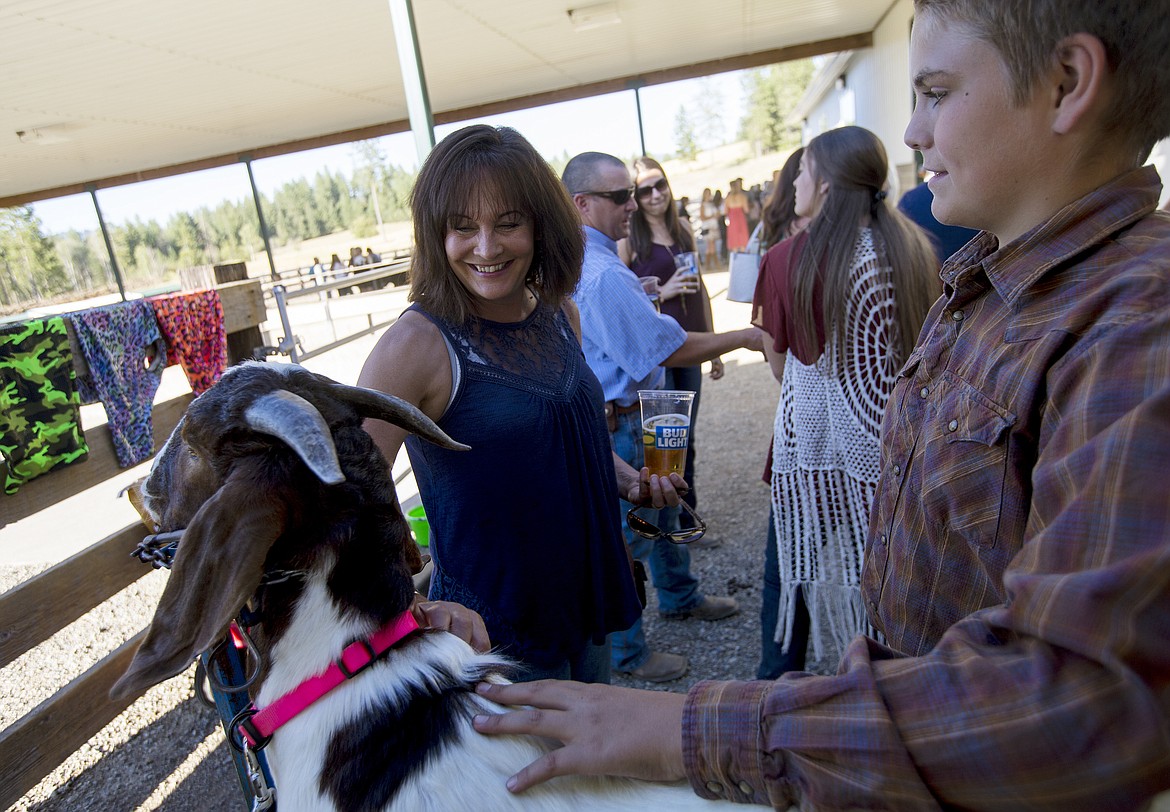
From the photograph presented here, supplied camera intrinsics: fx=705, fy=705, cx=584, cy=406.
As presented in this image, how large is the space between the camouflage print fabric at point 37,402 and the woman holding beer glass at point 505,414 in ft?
8.34

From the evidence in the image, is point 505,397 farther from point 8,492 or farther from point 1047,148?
point 8,492

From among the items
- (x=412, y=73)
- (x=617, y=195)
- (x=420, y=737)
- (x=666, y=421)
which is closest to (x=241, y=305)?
(x=412, y=73)

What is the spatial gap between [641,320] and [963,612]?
2.59m

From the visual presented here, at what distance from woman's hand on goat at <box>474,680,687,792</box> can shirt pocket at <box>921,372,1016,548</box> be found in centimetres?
52

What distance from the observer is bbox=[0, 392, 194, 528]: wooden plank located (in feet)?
11.3

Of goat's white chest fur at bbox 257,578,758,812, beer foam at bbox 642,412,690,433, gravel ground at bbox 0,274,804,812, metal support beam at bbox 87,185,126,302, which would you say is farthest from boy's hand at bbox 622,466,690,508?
metal support beam at bbox 87,185,126,302

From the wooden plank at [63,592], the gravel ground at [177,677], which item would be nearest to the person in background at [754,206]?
the gravel ground at [177,677]

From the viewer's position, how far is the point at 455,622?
5.90 ft

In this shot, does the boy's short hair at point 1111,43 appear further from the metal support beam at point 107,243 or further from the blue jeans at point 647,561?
the metal support beam at point 107,243

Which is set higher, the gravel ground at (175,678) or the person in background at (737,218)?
the person in background at (737,218)

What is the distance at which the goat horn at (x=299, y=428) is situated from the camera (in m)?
1.35

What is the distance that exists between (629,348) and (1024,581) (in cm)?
286

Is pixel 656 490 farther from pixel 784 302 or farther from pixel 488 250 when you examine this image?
pixel 784 302

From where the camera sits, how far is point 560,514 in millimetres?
2096
